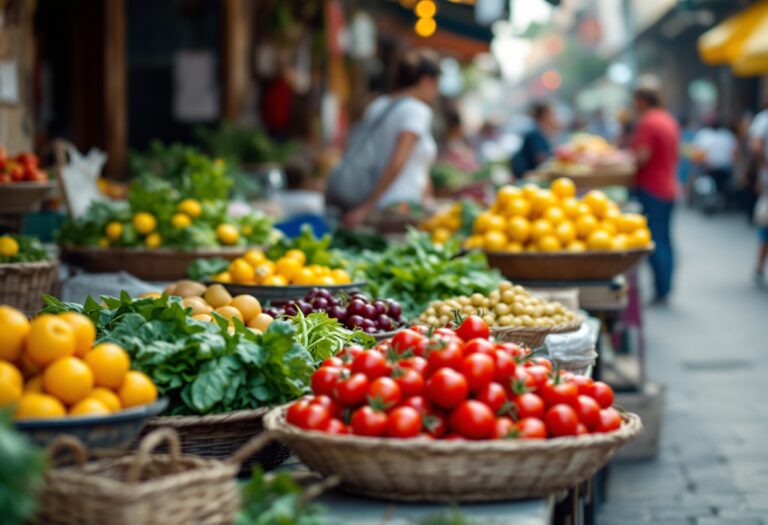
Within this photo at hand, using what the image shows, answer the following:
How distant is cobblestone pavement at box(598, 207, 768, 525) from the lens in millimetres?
5590

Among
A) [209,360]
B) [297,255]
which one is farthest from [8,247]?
[209,360]

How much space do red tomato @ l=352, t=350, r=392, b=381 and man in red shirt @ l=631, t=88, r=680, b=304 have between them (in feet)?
29.9

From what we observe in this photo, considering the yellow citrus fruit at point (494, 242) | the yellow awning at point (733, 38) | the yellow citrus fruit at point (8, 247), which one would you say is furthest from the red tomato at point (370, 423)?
the yellow awning at point (733, 38)

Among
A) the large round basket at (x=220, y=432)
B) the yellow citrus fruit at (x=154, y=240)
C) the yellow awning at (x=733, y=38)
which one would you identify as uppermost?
the yellow awning at (x=733, y=38)

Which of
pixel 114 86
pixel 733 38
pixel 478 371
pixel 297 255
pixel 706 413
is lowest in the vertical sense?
pixel 706 413

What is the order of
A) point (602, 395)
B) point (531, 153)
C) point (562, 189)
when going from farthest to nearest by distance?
point (531, 153), point (562, 189), point (602, 395)

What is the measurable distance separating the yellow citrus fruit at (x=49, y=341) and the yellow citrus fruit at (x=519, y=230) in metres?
3.61

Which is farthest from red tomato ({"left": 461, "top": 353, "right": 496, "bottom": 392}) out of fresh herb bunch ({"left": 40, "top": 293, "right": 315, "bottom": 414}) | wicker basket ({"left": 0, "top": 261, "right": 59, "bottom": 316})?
wicker basket ({"left": 0, "top": 261, "right": 59, "bottom": 316})

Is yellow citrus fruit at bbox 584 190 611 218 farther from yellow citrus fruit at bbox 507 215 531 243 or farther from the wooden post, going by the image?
the wooden post

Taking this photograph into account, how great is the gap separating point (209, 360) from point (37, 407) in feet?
2.19

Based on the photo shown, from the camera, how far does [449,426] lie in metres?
2.70

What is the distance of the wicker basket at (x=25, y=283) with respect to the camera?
4621 mm

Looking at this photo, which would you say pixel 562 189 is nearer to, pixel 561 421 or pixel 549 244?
pixel 549 244

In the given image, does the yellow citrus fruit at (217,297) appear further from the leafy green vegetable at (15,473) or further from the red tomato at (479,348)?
the leafy green vegetable at (15,473)
